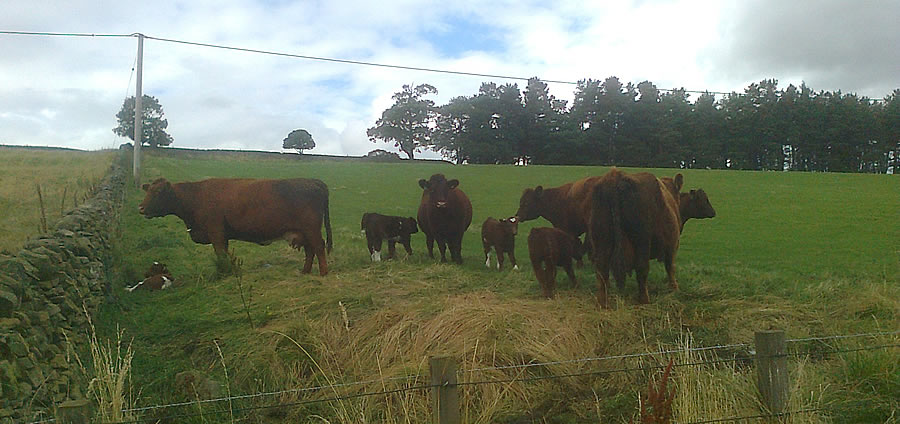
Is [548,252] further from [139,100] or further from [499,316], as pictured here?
[139,100]

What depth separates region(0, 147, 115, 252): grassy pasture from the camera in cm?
824

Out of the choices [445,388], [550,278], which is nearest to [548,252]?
[550,278]

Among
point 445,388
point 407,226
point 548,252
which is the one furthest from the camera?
point 407,226

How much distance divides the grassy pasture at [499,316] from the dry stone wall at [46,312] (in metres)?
0.62

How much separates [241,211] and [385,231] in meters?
2.73

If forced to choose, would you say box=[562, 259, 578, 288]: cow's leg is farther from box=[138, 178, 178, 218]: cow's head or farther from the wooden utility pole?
the wooden utility pole

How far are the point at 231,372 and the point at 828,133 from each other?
13.7 meters

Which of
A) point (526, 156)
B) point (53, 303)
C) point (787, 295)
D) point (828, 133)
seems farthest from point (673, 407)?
point (828, 133)

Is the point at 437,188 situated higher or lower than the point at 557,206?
higher

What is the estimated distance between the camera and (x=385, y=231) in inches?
477

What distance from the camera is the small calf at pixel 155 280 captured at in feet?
30.2

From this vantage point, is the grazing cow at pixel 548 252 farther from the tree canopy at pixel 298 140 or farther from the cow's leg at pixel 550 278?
the tree canopy at pixel 298 140

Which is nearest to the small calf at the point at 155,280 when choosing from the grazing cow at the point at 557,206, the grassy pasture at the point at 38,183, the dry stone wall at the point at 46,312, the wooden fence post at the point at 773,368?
the dry stone wall at the point at 46,312

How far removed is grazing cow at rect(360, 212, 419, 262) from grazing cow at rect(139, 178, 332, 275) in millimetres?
1555
